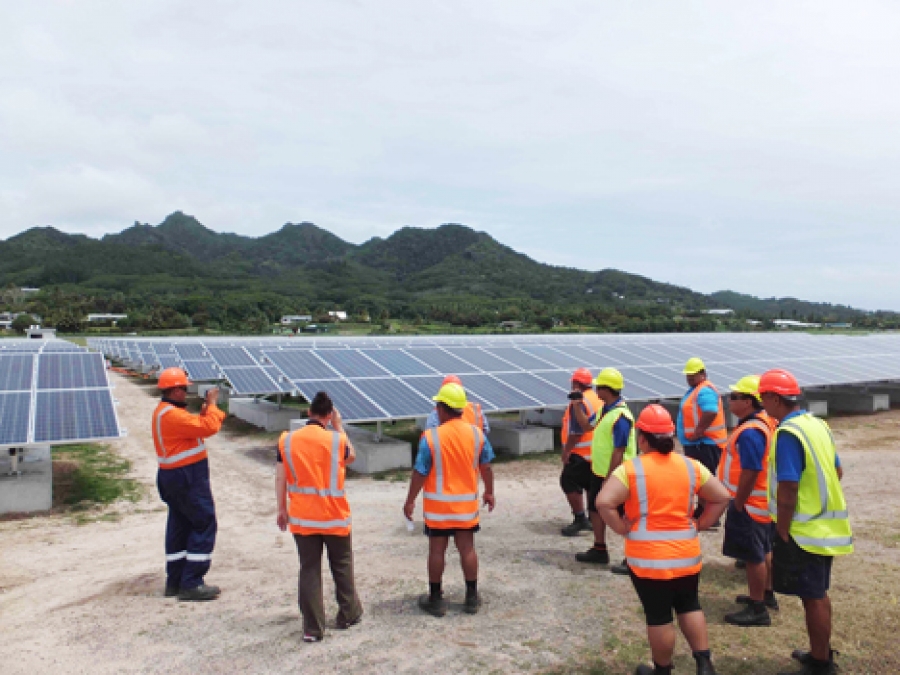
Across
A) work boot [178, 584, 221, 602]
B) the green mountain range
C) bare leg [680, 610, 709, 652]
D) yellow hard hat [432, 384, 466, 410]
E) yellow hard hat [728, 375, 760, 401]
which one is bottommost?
work boot [178, 584, 221, 602]

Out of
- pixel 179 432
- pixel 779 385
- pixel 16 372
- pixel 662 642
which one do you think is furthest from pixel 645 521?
pixel 16 372

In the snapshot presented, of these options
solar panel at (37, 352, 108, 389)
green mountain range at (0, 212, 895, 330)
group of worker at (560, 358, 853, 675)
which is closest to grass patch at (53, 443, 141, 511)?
solar panel at (37, 352, 108, 389)

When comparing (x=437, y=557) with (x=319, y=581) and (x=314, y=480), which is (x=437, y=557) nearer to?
(x=319, y=581)

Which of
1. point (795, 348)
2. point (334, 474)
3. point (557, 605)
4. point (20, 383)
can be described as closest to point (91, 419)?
point (20, 383)

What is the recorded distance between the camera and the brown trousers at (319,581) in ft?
15.8

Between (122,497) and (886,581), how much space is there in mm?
10107

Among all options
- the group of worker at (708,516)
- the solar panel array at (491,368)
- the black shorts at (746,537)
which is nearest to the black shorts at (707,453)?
the black shorts at (746,537)

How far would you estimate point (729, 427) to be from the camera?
1716 centimetres

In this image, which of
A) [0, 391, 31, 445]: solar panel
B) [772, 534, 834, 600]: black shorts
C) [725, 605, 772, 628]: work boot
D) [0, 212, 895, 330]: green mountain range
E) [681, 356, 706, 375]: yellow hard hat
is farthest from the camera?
[0, 212, 895, 330]: green mountain range

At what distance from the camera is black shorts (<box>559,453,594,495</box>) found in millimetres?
7227

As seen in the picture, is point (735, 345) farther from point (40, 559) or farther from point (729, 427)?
point (40, 559)

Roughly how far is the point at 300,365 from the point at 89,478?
15.8ft

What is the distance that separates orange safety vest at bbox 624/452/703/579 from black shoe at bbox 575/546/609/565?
9.27ft

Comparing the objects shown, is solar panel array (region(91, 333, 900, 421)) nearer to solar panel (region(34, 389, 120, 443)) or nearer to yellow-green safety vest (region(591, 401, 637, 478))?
solar panel (region(34, 389, 120, 443))
